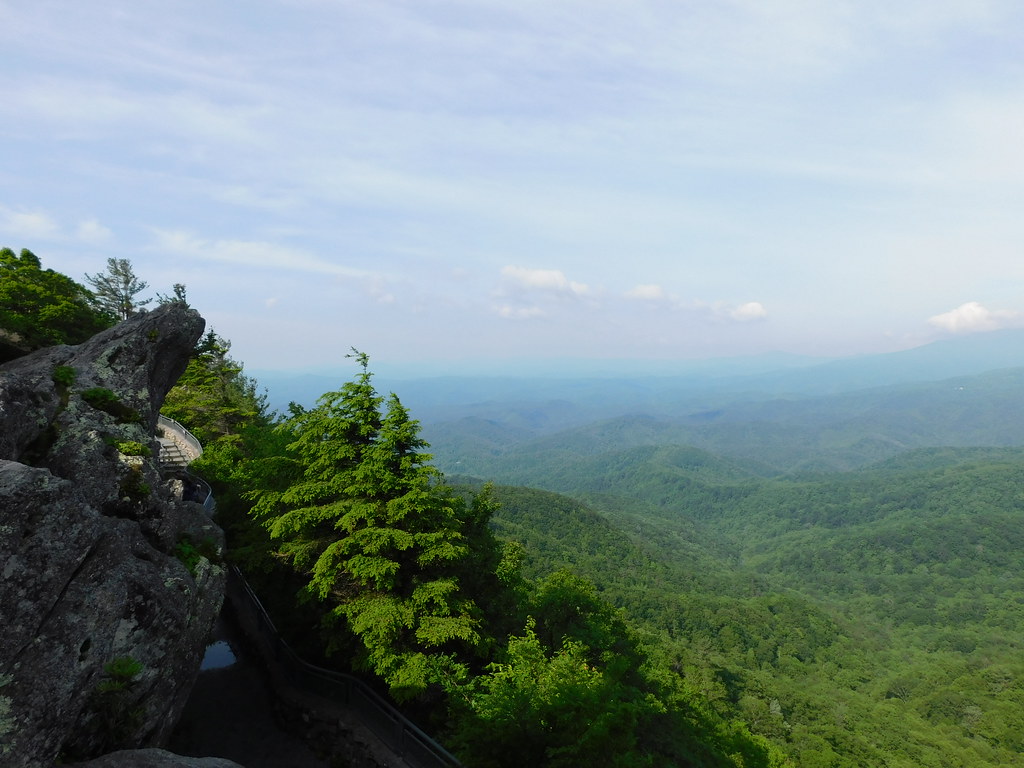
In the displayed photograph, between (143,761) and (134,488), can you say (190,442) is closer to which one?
(134,488)

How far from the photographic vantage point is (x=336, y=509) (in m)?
12.6

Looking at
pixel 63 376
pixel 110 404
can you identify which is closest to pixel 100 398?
pixel 110 404

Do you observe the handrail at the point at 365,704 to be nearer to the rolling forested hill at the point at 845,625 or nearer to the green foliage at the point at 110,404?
the green foliage at the point at 110,404

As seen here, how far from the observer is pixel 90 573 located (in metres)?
7.42

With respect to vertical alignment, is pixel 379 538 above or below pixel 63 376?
below

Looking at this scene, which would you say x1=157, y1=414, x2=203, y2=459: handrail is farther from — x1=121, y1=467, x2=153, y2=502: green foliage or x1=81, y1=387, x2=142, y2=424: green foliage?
x1=121, y1=467, x2=153, y2=502: green foliage

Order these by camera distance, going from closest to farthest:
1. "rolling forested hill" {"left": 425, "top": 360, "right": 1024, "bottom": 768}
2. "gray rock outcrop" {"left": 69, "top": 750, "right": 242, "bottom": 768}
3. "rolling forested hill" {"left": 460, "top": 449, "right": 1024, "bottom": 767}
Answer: "gray rock outcrop" {"left": 69, "top": 750, "right": 242, "bottom": 768} → "rolling forested hill" {"left": 425, "top": 360, "right": 1024, "bottom": 768} → "rolling forested hill" {"left": 460, "top": 449, "right": 1024, "bottom": 767}

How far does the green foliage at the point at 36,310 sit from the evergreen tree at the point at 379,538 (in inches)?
491

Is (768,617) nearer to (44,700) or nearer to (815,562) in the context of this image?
(815,562)

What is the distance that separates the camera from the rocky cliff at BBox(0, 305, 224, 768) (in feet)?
Result: 20.6

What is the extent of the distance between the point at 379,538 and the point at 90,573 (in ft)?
18.0

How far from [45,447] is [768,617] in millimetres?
133671

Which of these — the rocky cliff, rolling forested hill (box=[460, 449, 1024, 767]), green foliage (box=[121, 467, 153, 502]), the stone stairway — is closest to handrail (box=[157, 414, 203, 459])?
the stone stairway

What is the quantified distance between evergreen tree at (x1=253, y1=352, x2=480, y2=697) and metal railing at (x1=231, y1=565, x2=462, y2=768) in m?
0.64
